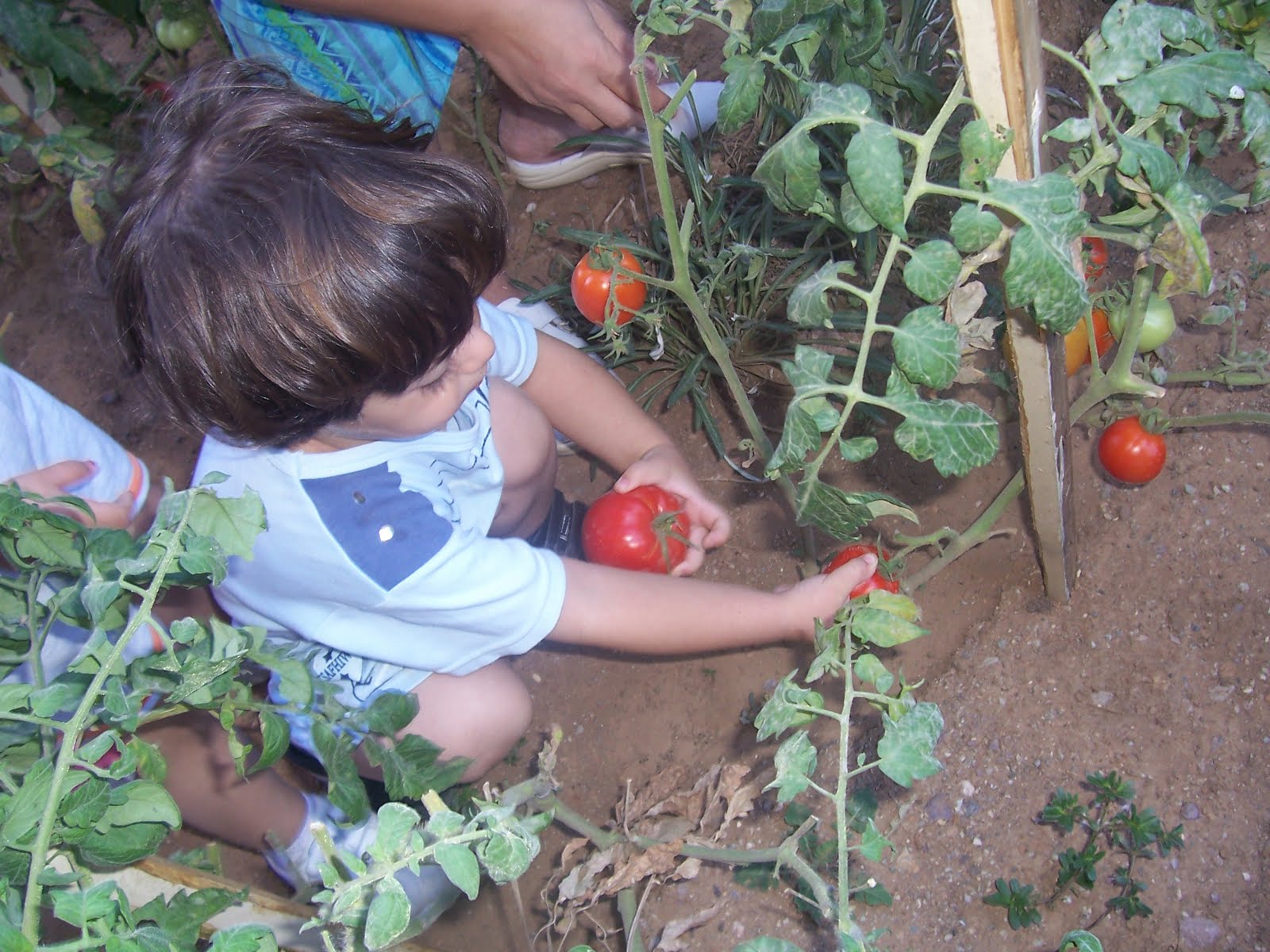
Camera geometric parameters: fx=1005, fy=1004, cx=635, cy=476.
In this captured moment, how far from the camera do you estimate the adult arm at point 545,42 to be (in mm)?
1437

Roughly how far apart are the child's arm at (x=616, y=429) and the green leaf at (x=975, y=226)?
89 centimetres

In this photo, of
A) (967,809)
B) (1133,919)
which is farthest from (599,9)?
(1133,919)

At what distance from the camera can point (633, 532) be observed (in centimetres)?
159

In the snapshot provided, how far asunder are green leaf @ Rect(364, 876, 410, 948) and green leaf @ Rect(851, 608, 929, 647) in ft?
1.61

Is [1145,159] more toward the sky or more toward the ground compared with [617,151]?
more toward the sky

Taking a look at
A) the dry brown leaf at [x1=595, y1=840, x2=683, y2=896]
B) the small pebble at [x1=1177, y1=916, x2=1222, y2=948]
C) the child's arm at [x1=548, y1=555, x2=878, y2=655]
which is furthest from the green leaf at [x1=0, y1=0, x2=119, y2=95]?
the small pebble at [x1=1177, y1=916, x2=1222, y2=948]

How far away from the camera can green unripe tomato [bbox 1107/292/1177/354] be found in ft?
4.29

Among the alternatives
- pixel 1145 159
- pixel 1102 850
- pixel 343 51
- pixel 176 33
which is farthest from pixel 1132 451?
pixel 176 33

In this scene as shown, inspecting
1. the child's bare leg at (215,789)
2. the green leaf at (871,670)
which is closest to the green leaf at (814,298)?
the green leaf at (871,670)

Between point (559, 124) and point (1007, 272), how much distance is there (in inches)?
58.7

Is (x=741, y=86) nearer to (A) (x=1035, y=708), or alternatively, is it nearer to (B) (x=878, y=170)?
(B) (x=878, y=170)

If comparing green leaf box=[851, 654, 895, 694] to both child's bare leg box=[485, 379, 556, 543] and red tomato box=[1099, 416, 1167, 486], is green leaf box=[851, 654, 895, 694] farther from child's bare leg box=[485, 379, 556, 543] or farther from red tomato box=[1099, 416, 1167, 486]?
child's bare leg box=[485, 379, 556, 543]

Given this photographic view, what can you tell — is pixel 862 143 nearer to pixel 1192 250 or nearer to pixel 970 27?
pixel 970 27

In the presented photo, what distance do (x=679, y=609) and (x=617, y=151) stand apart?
1.07 meters
